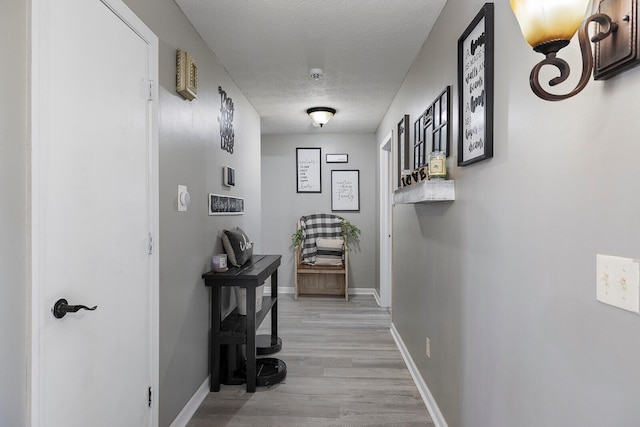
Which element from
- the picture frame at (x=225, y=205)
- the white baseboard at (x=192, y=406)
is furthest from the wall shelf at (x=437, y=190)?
the white baseboard at (x=192, y=406)

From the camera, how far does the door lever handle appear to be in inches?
50.4

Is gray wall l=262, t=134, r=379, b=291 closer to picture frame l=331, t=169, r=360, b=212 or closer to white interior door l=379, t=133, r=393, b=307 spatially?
picture frame l=331, t=169, r=360, b=212

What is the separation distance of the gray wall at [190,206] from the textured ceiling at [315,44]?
21cm

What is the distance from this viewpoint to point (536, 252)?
1.21m

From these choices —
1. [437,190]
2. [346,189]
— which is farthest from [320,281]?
[437,190]

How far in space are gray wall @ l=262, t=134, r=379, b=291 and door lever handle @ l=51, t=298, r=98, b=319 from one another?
456 cm

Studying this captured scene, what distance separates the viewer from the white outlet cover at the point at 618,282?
31.8 inches

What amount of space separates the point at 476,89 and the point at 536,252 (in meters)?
0.79

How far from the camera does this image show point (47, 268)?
125cm

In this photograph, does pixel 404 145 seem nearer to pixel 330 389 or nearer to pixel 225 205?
pixel 225 205
